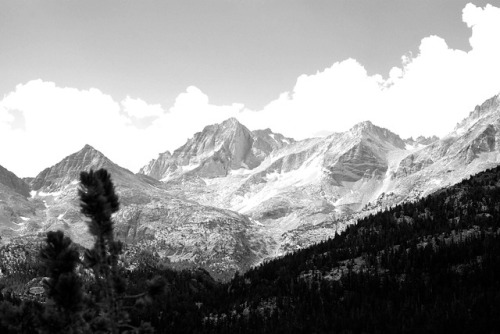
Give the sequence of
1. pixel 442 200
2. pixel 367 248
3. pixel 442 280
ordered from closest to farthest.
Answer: pixel 442 280 < pixel 367 248 < pixel 442 200

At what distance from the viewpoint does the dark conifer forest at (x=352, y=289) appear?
77.3ft

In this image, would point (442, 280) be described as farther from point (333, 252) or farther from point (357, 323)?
point (333, 252)

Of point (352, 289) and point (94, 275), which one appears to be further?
point (352, 289)

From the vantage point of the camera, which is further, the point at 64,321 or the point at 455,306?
the point at 455,306

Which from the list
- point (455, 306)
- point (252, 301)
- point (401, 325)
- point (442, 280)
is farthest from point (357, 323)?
point (252, 301)

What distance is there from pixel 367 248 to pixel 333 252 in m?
12.6

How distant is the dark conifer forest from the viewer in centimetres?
2356

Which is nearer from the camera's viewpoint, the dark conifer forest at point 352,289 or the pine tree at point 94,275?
the pine tree at point 94,275

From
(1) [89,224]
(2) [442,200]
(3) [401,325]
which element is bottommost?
(3) [401,325]

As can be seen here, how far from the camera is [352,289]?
10781 cm

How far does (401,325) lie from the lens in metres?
72.9

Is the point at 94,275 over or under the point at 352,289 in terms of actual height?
over

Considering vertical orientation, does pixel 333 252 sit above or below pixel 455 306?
above

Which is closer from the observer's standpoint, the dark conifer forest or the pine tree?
the pine tree
